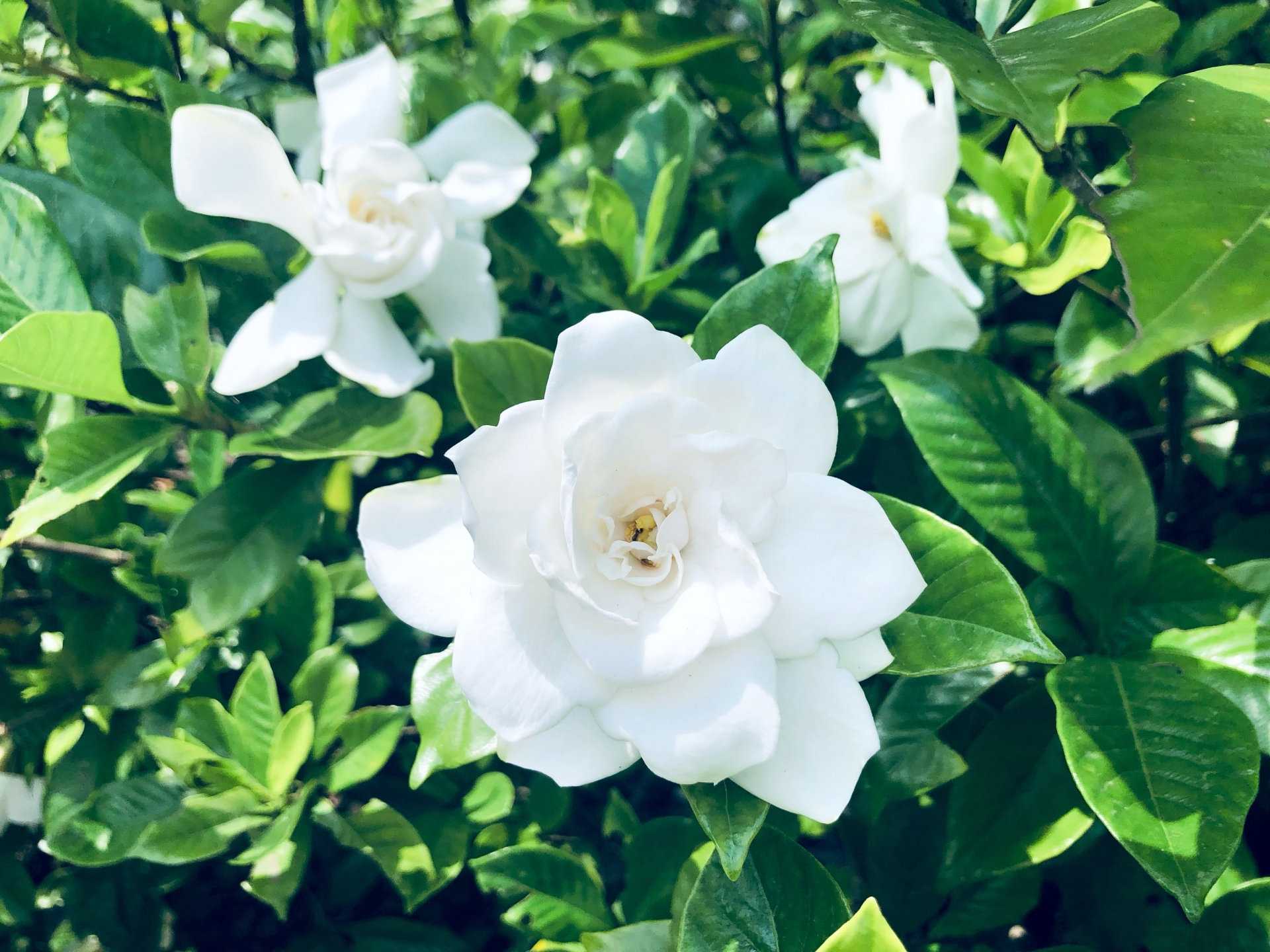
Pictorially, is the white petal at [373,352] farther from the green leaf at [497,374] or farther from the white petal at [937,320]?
the white petal at [937,320]

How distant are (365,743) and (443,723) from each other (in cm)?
42

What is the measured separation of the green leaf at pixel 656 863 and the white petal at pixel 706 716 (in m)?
0.51

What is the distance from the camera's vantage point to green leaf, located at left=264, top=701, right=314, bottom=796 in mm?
1044

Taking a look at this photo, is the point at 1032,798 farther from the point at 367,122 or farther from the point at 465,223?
the point at 367,122

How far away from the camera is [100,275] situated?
104 cm

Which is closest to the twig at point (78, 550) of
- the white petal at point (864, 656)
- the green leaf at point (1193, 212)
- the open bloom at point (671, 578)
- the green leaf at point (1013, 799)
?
the open bloom at point (671, 578)

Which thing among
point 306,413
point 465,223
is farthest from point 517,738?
point 465,223

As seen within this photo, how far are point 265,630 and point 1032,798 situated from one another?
1.03 m

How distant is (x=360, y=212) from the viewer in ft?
3.22

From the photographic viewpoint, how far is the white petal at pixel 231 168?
89 cm

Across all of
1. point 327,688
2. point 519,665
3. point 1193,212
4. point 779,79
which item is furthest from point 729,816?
point 779,79

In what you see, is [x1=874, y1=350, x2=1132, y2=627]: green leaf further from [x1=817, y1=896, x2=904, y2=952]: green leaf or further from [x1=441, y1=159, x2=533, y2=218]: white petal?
[x1=441, y1=159, x2=533, y2=218]: white petal

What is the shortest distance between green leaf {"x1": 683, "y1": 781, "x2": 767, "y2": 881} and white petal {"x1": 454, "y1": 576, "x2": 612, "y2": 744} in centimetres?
11

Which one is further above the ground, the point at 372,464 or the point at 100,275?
the point at 100,275
